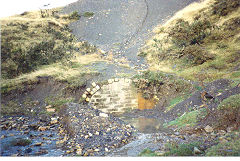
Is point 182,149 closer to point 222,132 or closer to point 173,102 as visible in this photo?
point 222,132

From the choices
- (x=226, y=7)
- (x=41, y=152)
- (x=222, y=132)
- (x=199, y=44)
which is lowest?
A: (x=41, y=152)

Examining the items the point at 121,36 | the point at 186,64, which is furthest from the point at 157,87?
the point at 121,36

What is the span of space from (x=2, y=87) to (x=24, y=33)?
54.6 inches

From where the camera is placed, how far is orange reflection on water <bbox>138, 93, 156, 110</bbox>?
4.15 meters

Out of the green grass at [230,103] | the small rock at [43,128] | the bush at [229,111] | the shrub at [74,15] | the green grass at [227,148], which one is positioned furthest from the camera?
the shrub at [74,15]

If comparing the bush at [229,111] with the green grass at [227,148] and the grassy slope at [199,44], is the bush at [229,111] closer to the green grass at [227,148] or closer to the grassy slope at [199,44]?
the green grass at [227,148]

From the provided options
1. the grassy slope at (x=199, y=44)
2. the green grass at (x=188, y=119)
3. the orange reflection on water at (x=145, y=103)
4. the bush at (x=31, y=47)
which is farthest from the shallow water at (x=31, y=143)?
the grassy slope at (x=199, y=44)

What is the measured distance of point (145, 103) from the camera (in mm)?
4172

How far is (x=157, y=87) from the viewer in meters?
4.36

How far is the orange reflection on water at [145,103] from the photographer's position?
4.15 meters

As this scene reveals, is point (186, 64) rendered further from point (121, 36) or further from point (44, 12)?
point (44, 12)

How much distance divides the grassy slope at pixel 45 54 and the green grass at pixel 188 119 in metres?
1.85

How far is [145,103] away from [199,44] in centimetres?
148

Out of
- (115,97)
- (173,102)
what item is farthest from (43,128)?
(173,102)
